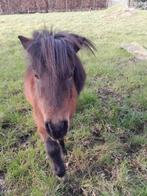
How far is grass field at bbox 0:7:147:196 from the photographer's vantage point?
2561 millimetres

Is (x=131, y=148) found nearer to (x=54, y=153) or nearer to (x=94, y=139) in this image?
(x=94, y=139)

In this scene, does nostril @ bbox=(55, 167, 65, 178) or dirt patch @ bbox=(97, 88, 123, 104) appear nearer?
nostril @ bbox=(55, 167, 65, 178)

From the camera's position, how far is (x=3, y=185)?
261 cm

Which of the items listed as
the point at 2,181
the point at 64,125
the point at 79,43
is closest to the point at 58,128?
the point at 64,125

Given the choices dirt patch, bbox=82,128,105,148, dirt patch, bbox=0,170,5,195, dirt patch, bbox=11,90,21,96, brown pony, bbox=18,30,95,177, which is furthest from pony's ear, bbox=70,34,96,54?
dirt patch, bbox=11,90,21,96

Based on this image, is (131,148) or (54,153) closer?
(54,153)

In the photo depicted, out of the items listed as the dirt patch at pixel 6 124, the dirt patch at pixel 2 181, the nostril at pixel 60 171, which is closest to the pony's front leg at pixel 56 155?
the nostril at pixel 60 171

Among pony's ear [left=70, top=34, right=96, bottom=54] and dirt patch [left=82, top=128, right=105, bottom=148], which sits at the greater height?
pony's ear [left=70, top=34, right=96, bottom=54]

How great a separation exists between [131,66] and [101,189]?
2967 millimetres

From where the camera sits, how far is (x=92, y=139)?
3158 millimetres

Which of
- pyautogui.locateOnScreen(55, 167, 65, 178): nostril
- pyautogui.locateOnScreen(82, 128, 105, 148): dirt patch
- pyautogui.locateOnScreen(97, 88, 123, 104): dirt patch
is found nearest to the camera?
pyautogui.locateOnScreen(55, 167, 65, 178): nostril

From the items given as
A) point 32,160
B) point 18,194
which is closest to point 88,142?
point 32,160

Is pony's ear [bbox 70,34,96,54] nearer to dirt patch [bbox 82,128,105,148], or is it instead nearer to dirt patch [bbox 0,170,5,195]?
dirt patch [bbox 82,128,105,148]

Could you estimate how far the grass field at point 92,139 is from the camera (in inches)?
101
